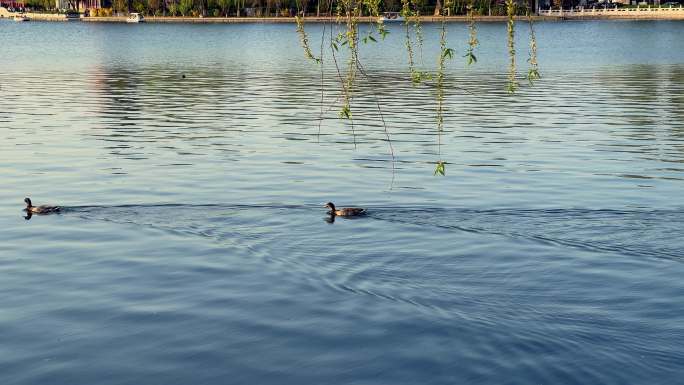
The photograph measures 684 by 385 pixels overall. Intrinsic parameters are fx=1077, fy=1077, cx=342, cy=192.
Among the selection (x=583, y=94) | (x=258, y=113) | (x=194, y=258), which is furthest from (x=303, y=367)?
(x=583, y=94)

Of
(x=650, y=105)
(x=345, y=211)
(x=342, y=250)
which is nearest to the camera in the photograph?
(x=342, y=250)

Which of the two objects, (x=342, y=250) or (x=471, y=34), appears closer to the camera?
(x=471, y=34)

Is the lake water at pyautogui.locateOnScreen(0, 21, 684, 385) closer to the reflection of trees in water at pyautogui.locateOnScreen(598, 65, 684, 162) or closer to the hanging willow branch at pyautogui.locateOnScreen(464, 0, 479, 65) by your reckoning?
the reflection of trees in water at pyautogui.locateOnScreen(598, 65, 684, 162)

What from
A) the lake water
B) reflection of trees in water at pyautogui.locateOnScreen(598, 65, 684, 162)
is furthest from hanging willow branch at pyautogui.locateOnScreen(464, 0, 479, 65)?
reflection of trees in water at pyautogui.locateOnScreen(598, 65, 684, 162)

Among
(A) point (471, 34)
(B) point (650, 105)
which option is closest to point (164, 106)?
(B) point (650, 105)

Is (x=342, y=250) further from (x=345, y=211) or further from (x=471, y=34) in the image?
(x=471, y=34)

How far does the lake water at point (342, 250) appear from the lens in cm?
1681

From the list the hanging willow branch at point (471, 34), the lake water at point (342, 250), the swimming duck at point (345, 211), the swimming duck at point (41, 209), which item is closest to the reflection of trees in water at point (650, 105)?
the lake water at point (342, 250)

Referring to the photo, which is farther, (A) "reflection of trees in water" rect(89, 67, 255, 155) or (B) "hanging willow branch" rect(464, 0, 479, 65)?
(A) "reflection of trees in water" rect(89, 67, 255, 155)

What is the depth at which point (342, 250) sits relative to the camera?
2356 cm

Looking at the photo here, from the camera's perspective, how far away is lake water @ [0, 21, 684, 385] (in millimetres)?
16812

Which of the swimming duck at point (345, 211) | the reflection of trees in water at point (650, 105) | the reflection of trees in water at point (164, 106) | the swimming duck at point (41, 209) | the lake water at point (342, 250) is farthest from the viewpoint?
the reflection of trees in water at point (164, 106)

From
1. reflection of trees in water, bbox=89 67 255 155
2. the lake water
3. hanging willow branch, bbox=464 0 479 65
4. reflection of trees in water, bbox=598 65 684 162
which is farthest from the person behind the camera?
reflection of trees in water, bbox=89 67 255 155

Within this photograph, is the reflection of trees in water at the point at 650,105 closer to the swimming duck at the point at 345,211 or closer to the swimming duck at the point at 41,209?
the swimming duck at the point at 345,211
